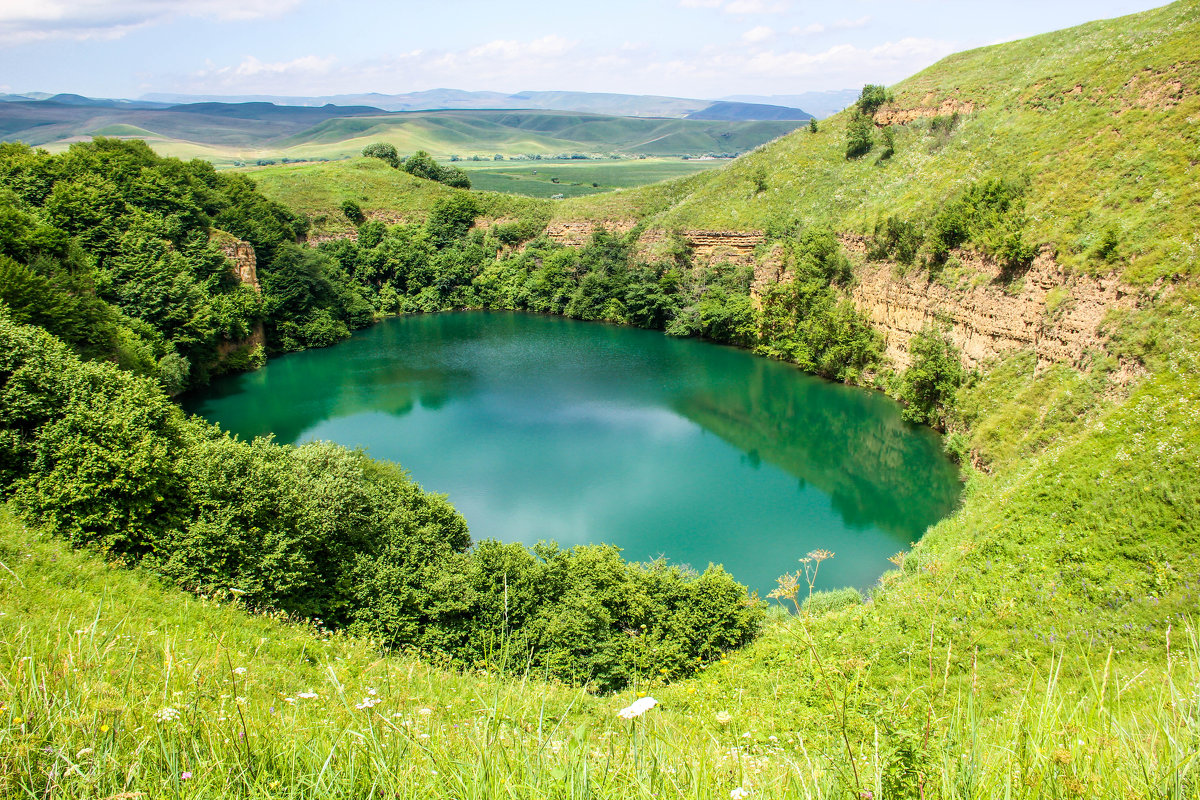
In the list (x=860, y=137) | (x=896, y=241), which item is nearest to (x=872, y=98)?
(x=860, y=137)

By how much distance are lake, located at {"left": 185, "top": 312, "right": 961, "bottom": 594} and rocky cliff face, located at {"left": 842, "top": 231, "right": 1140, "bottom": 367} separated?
368 cm

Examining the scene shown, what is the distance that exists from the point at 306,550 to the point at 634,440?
14583 millimetres

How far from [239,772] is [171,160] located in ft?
142

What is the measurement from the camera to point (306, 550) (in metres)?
13.1

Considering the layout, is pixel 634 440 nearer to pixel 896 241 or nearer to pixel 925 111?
pixel 896 241

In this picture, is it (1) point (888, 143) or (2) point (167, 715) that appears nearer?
(2) point (167, 715)

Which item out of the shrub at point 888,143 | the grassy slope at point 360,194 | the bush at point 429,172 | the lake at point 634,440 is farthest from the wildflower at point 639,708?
the bush at point 429,172

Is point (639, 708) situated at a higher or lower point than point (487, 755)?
higher

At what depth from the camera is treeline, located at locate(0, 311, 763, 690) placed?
38.5ft

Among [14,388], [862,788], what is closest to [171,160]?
[14,388]

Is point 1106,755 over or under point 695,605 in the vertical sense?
over

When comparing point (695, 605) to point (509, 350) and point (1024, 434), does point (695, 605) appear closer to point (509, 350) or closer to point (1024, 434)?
point (1024, 434)

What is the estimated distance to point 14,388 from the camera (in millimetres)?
12445

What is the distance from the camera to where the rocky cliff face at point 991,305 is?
18906 millimetres
